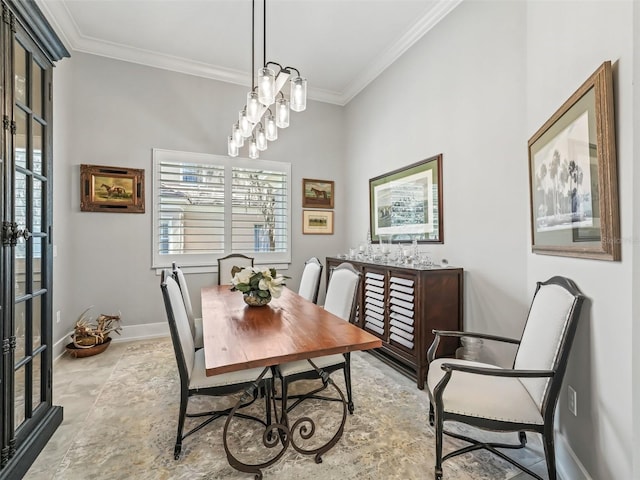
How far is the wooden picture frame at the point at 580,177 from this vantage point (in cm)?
120

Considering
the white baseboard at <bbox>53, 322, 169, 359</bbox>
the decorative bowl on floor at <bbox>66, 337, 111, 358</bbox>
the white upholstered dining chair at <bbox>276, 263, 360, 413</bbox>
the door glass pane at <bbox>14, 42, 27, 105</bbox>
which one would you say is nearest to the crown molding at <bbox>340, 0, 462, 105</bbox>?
the white upholstered dining chair at <bbox>276, 263, 360, 413</bbox>

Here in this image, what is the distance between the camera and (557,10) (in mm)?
1680

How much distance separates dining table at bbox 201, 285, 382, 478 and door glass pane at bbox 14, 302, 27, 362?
93 centimetres

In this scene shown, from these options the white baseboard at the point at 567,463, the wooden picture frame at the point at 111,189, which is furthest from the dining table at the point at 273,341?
the wooden picture frame at the point at 111,189

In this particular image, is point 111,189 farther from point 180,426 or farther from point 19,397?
point 180,426

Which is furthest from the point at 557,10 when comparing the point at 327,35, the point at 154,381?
the point at 154,381

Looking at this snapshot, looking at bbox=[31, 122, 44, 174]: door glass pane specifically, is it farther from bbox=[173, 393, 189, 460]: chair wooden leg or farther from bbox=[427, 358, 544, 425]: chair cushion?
bbox=[427, 358, 544, 425]: chair cushion

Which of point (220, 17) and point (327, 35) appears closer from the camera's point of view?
point (220, 17)

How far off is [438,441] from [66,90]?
4.58 metres

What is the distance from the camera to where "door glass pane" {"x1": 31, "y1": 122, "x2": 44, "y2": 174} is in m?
1.79

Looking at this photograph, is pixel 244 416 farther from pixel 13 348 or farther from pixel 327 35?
pixel 327 35

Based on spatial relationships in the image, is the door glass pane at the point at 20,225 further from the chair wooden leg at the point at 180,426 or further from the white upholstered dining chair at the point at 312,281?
the white upholstered dining chair at the point at 312,281

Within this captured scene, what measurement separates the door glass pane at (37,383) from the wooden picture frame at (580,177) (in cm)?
304

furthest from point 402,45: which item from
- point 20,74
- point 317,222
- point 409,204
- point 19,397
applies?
point 19,397
